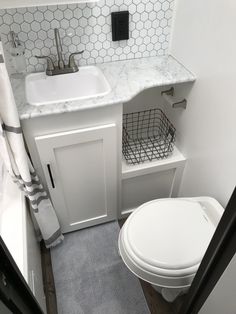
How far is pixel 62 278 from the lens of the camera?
143cm

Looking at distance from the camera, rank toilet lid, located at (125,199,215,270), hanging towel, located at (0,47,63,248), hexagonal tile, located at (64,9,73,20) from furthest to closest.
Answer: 1. hexagonal tile, located at (64,9,73,20)
2. toilet lid, located at (125,199,215,270)
3. hanging towel, located at (0,47,63,248)

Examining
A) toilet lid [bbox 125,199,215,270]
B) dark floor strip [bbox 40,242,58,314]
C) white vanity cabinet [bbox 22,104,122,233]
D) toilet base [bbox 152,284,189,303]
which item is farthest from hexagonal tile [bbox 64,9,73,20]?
toilet base [bbox 152,284,189,303]

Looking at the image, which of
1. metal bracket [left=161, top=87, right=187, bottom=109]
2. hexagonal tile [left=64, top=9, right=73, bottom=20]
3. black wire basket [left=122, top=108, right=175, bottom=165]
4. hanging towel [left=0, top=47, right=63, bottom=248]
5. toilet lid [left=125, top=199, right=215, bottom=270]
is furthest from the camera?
black wire basket [left=122, top=108, right=175, bottom=165]

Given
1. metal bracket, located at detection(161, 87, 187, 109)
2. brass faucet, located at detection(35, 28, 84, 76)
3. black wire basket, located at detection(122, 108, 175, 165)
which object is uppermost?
brass faucet, located at detection(35, 28, 84, 76)

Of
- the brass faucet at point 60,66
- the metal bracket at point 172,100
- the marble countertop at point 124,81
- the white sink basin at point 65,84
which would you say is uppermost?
the brass faucet at point 60,66

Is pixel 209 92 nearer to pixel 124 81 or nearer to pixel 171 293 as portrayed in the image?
pixel 124 81

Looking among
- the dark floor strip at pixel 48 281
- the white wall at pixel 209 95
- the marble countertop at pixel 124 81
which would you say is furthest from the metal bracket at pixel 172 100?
the dark floor strip at pixel 48 281

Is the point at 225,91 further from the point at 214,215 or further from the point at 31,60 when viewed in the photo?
the point at 31,60

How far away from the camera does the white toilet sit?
1.02m

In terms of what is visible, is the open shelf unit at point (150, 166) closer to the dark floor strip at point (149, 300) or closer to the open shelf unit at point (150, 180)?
the open shelf unit at point (150, 180)

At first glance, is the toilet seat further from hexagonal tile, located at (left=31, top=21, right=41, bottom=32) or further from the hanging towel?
hexagonal tile, located at (left=31, top=21, right=41, bottom=32)

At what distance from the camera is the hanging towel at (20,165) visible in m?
0.93

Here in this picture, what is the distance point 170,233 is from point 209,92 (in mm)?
656

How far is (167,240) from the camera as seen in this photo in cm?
109
